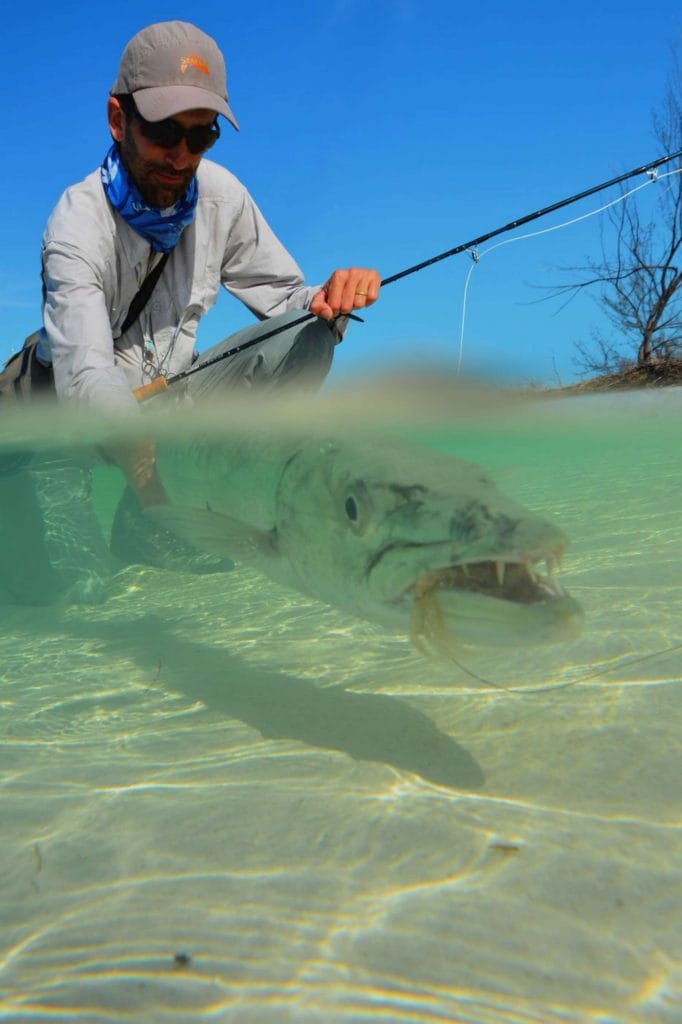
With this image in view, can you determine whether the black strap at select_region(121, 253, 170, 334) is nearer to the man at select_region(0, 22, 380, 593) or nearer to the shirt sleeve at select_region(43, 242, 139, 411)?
the man at select_region(0, 22, 380, 593)

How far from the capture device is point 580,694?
7.82ft

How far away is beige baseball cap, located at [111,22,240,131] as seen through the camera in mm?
3902

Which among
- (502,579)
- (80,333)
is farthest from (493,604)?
(80,333)

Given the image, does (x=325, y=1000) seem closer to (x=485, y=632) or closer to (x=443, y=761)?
(x=485, y=632)

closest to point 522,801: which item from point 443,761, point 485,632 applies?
point 443,761

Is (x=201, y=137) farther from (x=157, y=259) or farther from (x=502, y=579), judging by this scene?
(x=502, y=579)

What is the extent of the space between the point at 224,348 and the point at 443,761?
377cm

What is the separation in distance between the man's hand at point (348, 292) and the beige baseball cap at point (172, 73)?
3.29 feet

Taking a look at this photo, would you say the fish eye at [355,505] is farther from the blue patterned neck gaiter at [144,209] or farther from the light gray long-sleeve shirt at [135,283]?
the blue patterned neck gaiter at [144,209]

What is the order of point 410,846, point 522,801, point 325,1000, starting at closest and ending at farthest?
point 325,1000, point 410,846, point 522,801

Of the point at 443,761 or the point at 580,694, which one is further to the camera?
the point at 580,694

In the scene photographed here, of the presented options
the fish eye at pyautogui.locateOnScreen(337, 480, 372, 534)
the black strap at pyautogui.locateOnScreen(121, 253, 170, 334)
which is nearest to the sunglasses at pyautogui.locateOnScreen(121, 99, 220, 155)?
the black strap at pyautogui.locateOnScreen(121, 253, 170, 334)

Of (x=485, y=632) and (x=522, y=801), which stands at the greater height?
(x=485, y=632)

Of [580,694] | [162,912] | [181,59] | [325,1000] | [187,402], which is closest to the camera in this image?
[325,1000]
